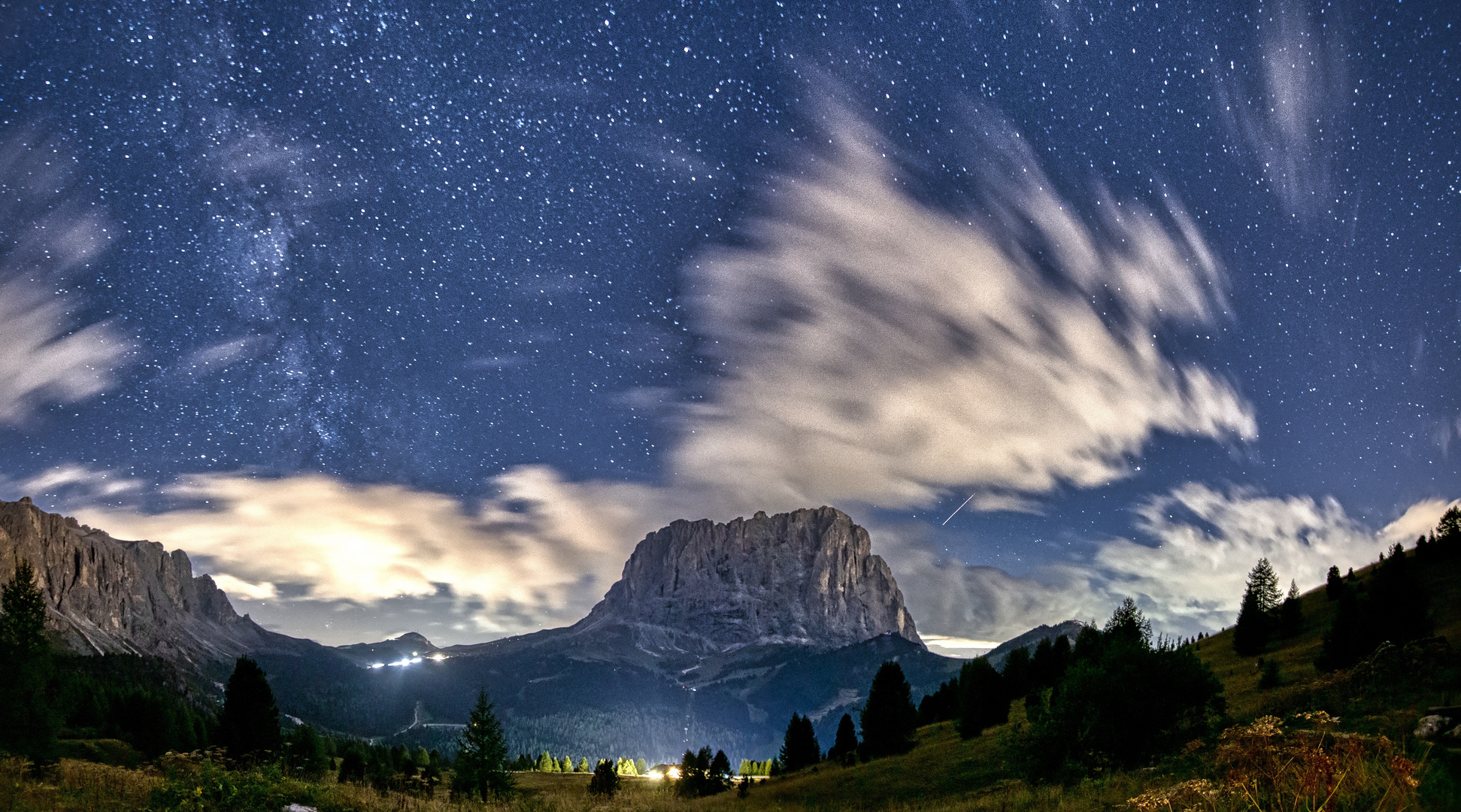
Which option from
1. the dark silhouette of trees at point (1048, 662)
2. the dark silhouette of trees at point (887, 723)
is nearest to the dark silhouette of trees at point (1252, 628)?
the dark silhouette of trees at point (1048, 662)

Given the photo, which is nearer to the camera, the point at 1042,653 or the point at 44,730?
the point at 44,730

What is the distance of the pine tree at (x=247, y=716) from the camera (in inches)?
1928

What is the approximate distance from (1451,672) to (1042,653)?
46.6 metres

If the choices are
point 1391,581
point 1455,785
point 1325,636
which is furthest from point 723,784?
point 1455,785

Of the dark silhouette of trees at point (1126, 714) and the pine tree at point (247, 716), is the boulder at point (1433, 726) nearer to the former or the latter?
the dark silhouette of trees at point (1126, 714)

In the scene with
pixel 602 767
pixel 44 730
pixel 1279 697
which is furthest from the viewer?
pixel 602 767

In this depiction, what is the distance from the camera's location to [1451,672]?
2602cm

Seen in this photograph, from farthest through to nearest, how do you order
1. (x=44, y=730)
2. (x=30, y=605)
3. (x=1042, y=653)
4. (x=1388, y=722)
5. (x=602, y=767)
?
1. (x=1042, y=653)
2. (x=602, y=767)
3. (x=30, y=605)
4. (x=44, y=730)
5. (x=1388, y=722)

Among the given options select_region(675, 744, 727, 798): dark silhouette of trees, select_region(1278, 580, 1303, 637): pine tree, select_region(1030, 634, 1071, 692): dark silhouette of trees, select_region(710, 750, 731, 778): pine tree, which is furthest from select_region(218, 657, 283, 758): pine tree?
select_region(1278, 580, 1303, 637): pine tree

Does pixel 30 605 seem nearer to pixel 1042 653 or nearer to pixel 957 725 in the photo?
pixel 957 725

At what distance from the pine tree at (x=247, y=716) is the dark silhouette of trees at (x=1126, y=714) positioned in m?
50.1

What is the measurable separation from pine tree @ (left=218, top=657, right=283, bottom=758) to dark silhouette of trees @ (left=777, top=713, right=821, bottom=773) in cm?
4744

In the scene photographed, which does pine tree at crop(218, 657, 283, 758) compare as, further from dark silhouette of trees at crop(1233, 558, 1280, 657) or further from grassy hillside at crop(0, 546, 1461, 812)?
dark silhouette of trees at crop(1233, 558, 1280, 657)

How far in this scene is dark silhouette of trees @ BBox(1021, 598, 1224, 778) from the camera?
24.0m
